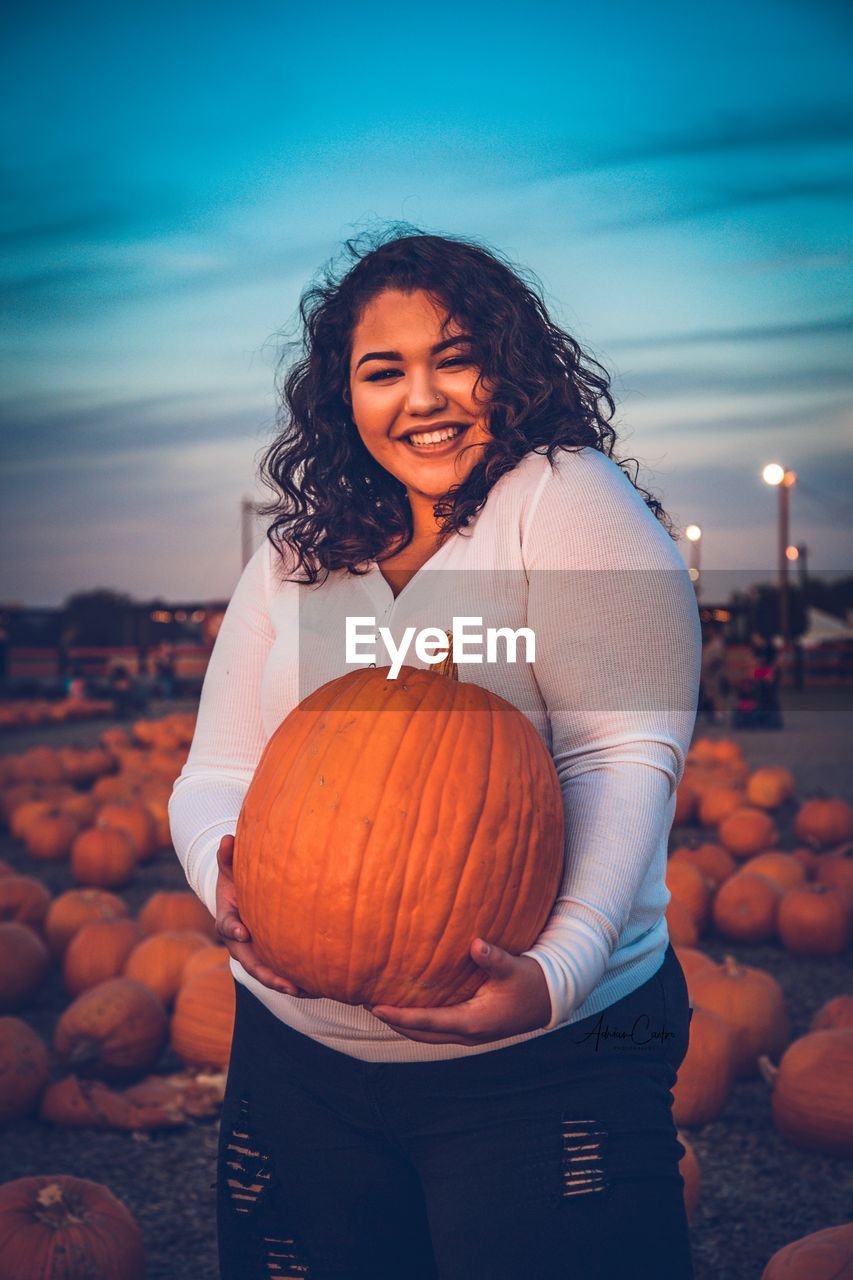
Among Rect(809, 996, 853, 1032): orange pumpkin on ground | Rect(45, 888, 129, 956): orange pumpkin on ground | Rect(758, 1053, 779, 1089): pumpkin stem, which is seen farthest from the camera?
Rect(45, 888, 129, 956): orange pumpkin on ground

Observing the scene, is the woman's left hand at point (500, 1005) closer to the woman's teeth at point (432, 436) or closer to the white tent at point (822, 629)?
the woman's teeth at point (432, 436)

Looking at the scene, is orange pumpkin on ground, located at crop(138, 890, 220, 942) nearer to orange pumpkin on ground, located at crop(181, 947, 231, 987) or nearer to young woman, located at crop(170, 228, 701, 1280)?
orange pumpkin on ground, located at crop(181, 947, 231, 987)

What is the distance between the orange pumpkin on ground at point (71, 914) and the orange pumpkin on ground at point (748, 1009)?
8.97 ft

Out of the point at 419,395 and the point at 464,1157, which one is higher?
the point at 419,395

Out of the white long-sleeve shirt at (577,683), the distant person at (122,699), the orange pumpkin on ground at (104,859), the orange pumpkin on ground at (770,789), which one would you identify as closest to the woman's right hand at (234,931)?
the white long-sleeve shirt at (577,683)

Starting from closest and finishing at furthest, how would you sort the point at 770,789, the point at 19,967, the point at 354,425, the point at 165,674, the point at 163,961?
1. the point at 354,425
2. the point at 163,961
3. the point at 19,967
4. the point at 770,789
5. the point at 165,674

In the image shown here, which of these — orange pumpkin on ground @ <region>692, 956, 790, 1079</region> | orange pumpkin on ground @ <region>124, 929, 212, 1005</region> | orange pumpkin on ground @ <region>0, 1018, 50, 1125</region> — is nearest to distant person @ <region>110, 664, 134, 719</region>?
orange pumpkin on ground @ <region>124, 929, 212, 1005</region>

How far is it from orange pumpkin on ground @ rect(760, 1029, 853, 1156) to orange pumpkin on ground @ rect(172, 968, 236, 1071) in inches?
75.8

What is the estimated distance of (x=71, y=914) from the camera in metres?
5.63

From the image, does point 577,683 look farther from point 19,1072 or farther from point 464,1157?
point 19,1072

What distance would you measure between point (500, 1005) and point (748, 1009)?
10.4ft

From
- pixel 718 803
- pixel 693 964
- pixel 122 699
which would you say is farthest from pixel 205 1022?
pixel 122 699

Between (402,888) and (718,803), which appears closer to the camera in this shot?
(402,888)

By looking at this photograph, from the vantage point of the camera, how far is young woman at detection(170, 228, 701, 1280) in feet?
5.36
